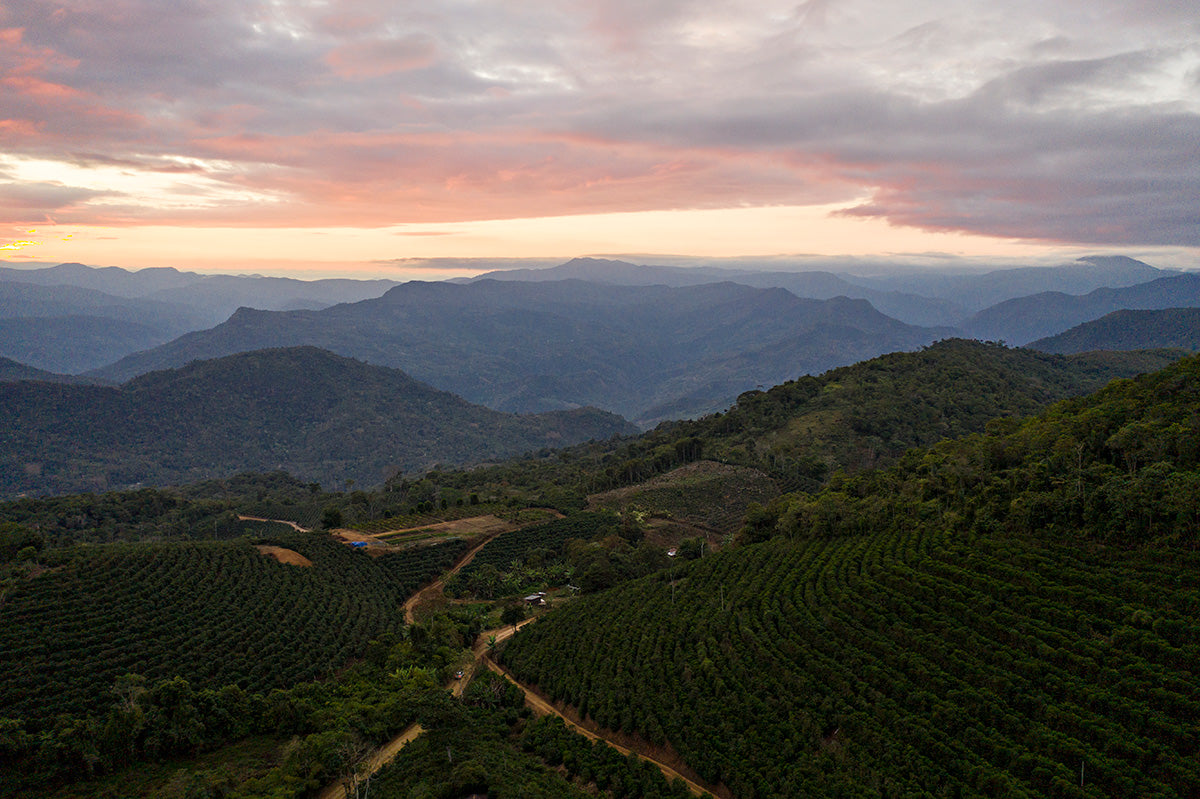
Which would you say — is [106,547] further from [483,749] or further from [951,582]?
[951,582]

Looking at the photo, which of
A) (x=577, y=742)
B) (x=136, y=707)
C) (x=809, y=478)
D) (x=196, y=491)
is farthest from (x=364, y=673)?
(x=196, y=491)

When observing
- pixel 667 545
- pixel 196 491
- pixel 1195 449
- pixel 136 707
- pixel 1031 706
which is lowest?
pixel 196 491

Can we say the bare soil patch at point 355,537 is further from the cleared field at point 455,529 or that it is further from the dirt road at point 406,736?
the dirt road at point 406,736

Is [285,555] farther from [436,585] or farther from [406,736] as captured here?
[406,736]

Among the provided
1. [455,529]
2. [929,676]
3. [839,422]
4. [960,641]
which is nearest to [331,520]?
[455,529]

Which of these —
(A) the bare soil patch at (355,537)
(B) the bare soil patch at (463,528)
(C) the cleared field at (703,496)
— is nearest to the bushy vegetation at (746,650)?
(A) the bare soil patch at (355,537)
